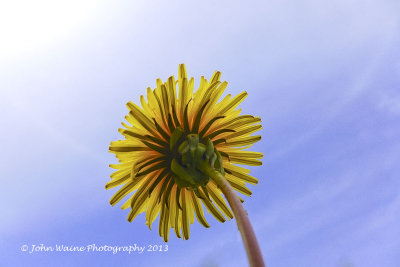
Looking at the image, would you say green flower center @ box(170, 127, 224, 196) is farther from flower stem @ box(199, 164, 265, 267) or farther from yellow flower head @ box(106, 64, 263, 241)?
flower stem @ box(199, 164, 265, 267)

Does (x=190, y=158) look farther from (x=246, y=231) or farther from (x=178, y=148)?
(x=246, y=231)

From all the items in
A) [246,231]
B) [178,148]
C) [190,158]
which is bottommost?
[246,231]

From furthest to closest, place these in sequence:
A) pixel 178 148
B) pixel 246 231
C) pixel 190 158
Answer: pixel 178 148, pixel 190 158, pixel 246 231

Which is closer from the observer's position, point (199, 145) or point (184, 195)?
point (199, 145)

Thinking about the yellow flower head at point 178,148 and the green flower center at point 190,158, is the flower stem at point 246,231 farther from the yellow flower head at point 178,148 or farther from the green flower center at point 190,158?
the yellow flower head at point 178,148

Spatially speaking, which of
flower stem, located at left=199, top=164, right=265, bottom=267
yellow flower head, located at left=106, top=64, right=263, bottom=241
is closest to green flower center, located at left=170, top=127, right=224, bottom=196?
yellow flower head, located at left=106, top=64, right=263, bottom=241

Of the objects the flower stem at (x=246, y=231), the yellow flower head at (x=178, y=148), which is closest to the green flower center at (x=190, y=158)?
the yellow flower head at (x=178, y=148)

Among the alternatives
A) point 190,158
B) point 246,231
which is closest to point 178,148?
point 190,158

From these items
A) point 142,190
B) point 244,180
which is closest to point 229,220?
point 244,180

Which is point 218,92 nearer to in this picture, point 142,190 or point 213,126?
point 213,126
